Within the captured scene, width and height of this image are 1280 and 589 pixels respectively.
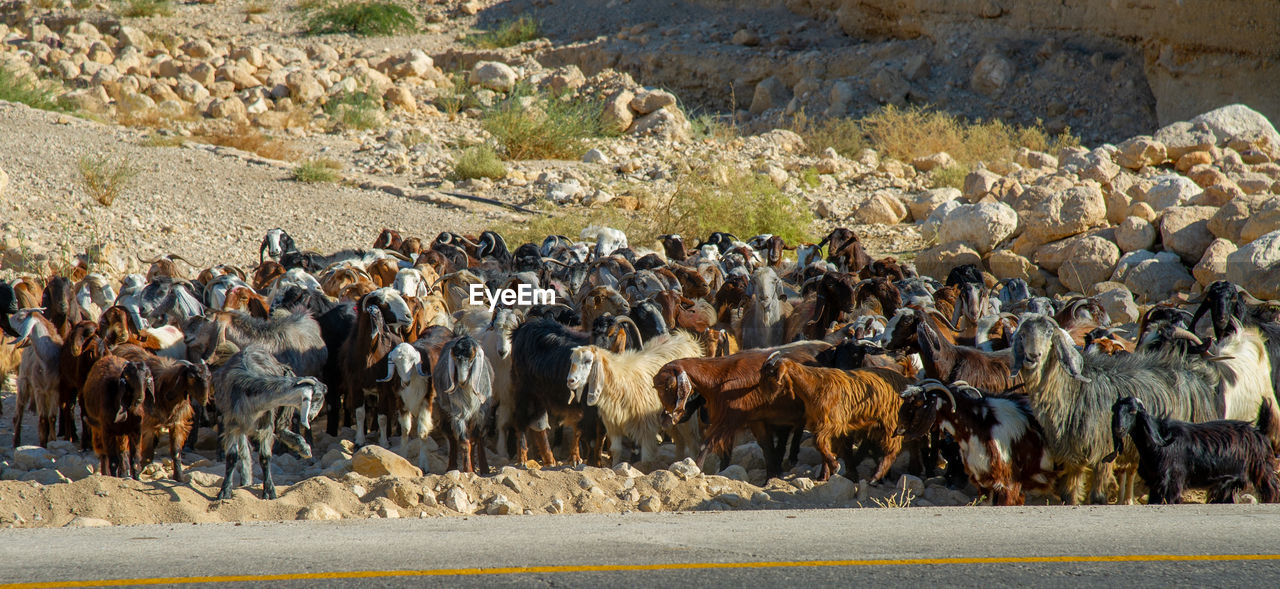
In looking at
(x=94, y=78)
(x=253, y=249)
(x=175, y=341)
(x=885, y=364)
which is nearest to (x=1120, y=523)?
(x=885, y=364)

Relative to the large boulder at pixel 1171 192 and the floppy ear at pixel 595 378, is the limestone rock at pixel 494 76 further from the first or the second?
the floppy ear at pixel 595 378

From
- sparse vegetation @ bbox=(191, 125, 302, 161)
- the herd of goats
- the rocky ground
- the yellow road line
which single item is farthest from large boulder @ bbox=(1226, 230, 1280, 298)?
sparse vegetation @ bbox=(191, 125, 302, 161)

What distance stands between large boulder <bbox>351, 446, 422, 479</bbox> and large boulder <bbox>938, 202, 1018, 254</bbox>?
34.0 ft

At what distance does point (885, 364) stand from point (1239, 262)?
6764 mm

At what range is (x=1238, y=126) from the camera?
18.5m

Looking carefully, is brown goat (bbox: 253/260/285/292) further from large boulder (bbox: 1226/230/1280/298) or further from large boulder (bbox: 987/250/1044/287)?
large boulder (bbox: 1226/230/1280/298)

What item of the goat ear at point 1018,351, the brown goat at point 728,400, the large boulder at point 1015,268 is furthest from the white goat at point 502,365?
the large boulder at point 1015,268

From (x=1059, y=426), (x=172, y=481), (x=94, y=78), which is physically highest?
(x=94, y=78)

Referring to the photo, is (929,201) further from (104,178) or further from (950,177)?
(104,178)

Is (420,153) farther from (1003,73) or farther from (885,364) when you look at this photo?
(885,364)

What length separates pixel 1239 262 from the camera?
12.6m

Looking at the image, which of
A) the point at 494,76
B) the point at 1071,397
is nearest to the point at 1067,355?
the point at 1071,397

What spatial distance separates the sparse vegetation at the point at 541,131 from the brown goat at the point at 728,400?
15952 mm

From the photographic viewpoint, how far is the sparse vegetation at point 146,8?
32844mm
